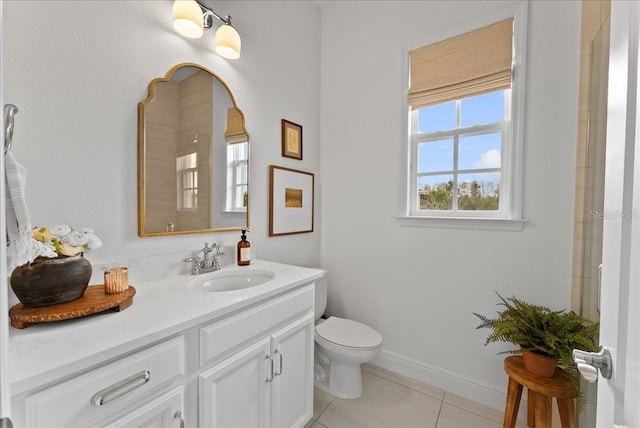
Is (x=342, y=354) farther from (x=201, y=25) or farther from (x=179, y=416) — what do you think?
(x=201, y=25)

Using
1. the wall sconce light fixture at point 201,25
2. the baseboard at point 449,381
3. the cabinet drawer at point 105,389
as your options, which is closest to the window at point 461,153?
the baseboard at point 449,381

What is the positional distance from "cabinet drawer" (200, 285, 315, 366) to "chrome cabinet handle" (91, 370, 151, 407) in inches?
7.2

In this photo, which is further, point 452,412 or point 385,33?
point 385,33

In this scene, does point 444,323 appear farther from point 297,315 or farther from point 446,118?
point 446,118

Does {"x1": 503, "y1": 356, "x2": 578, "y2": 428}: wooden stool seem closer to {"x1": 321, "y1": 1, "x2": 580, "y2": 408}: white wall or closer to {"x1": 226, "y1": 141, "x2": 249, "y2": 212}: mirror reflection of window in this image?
{"x1": 321, "y1": 1, "x2": 580, "y2": 408}: white wall

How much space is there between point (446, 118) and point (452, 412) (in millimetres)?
1908

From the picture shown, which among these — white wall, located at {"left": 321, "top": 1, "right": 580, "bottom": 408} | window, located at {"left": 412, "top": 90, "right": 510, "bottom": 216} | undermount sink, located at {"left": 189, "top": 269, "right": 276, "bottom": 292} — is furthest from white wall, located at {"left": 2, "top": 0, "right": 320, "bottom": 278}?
window, located at {"left": 412, "top": 90, "right": 510, "bottom": 216}

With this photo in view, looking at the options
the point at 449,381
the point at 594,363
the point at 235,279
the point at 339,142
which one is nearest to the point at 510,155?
the point at 339,142

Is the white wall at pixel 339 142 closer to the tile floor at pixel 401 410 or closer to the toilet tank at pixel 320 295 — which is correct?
the tile floor at pixel 401 410

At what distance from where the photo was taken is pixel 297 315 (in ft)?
4.41

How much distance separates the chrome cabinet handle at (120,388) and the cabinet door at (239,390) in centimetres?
21

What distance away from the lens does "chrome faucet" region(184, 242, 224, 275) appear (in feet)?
4.63

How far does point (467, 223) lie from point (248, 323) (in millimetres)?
1462

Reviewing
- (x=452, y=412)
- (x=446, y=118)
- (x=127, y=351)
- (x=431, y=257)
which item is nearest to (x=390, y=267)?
(x=431, y=257)
